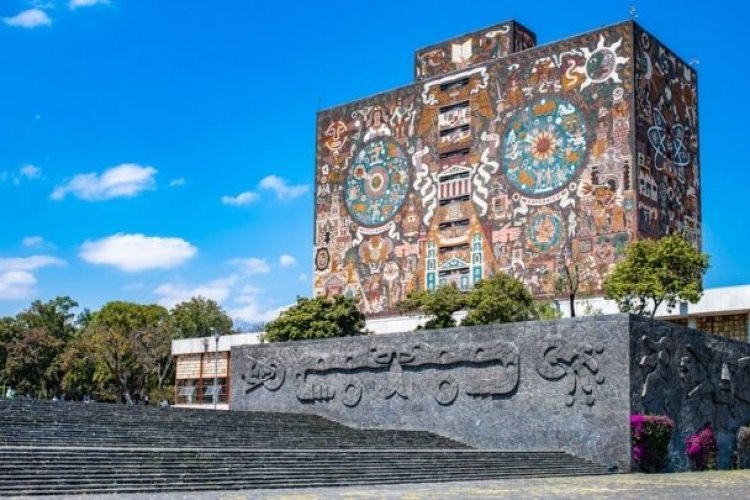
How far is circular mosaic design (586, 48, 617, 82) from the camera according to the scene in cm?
3312

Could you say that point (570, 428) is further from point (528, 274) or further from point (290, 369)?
point (528, 274)

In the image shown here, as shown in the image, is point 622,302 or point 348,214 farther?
point 348,214

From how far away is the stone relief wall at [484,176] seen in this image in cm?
3278

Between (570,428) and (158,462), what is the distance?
8.69m

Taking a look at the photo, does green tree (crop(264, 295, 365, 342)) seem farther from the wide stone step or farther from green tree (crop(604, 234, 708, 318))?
the wide stone step

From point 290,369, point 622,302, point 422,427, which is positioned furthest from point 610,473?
point 622,302

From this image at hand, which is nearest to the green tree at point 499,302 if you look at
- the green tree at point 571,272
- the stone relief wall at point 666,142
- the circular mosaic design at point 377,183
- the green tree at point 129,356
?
the green tree at point 571,272

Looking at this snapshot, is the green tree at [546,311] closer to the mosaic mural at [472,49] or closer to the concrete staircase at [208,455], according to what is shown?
the mosaic mural at [472,49]

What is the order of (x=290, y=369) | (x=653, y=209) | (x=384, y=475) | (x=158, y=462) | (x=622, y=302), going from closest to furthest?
1. (x=158, y=462)
2. (x=384, y=475)
3. (x=290, y=369)
4. (x=622, y=302)
5. (x=653, y=209)

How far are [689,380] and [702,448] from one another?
1.34m

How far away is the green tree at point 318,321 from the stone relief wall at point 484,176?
3813 millimetres

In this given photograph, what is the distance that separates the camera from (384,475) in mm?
14055

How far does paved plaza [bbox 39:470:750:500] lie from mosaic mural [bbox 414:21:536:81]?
78.5 feet

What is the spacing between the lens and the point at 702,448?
1936 centimetres
